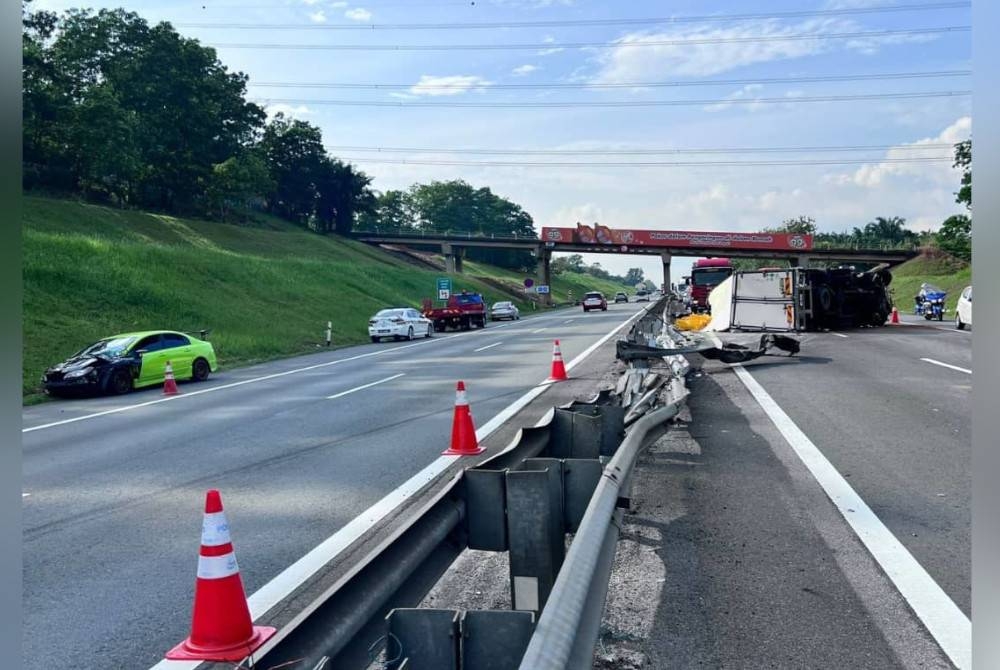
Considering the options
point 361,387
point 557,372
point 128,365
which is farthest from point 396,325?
point 557,372

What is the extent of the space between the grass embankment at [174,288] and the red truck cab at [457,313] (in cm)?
369

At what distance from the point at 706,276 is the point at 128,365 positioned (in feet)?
112

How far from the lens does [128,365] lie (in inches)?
762

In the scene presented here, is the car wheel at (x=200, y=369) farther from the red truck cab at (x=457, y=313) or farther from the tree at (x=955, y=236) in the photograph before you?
the tree at (x=955, y=236)

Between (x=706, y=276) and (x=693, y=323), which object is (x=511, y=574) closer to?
(x=693, y=323)

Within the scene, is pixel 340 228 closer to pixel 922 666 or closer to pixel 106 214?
pixel 106 214

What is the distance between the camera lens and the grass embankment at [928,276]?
61003mm

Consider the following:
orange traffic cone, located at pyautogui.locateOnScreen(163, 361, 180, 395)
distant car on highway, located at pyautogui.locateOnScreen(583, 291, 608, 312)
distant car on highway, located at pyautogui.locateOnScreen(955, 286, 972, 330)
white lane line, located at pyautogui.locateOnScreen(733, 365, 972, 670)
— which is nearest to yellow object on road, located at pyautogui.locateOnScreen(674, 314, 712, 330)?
distant car on highway, located at pyautogui.locateOnScreen(955, 286, 972, 330)

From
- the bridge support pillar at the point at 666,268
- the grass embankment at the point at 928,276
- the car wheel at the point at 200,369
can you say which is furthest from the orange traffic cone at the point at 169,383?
the bridge support pillar at the point at 666,268

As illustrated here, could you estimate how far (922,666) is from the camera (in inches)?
149

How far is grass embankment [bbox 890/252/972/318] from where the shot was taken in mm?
61003

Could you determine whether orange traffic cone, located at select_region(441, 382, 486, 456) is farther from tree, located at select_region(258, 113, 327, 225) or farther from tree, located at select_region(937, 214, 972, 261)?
tree, located at select_region(258, 113, 327, 225)

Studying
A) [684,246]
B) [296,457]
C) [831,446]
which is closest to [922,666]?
[831,446]

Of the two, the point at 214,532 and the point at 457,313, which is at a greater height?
the point at 457,313
